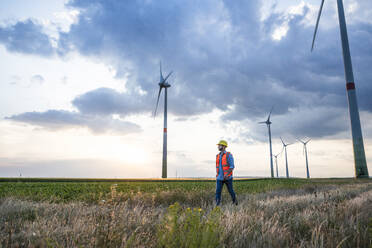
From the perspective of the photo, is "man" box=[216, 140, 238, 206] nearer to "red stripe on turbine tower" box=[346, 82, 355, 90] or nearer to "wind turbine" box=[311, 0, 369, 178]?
"wind turbine" box=[311, 0, 369, 178]

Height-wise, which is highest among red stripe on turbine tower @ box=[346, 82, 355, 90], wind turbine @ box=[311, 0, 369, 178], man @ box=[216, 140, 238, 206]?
red stripe on turbine tower @ box=[346, 82, 355, 90]

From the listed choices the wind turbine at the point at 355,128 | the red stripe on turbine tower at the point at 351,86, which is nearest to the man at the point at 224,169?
the wind turbine at the point at 355,128

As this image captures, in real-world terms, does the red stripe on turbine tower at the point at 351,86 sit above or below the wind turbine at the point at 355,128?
above

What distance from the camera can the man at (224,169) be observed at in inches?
405

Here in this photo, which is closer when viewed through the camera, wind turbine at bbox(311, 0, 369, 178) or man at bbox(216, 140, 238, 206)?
man at bbox(216, 140, 238, 206)

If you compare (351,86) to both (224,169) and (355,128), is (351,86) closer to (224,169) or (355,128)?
(355,128)

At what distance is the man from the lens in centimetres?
1030

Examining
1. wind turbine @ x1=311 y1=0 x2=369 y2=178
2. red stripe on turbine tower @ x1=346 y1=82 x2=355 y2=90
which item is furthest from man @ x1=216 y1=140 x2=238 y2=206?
red stripe on turbine tower @ x1=346 y1=82 x2=355 y2=90

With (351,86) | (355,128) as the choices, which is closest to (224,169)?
(355,128)

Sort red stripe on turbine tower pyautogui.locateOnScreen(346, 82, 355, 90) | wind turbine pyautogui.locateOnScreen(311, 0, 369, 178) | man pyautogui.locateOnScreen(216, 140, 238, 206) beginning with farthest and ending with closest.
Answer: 1. red stripe on turbine tower pyautogui.locateOnScreen(346, 82, 355, 90)
2. wind turbine pyautogui.locateOnScreen(311, 0, 369, 178)
3. man pyautogui.locateOnScreen(216, 140, 238, 206)

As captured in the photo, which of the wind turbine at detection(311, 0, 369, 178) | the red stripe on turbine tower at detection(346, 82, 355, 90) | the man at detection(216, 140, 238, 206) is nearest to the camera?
the man at detection(216, 140, 238, 206)

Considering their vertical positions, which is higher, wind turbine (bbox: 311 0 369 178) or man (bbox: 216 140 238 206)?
wind turbine (bbox: 311 0 369 178)

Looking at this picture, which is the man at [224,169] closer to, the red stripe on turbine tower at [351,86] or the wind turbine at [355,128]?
the wind turbine at [355,128]

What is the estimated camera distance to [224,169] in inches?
411
